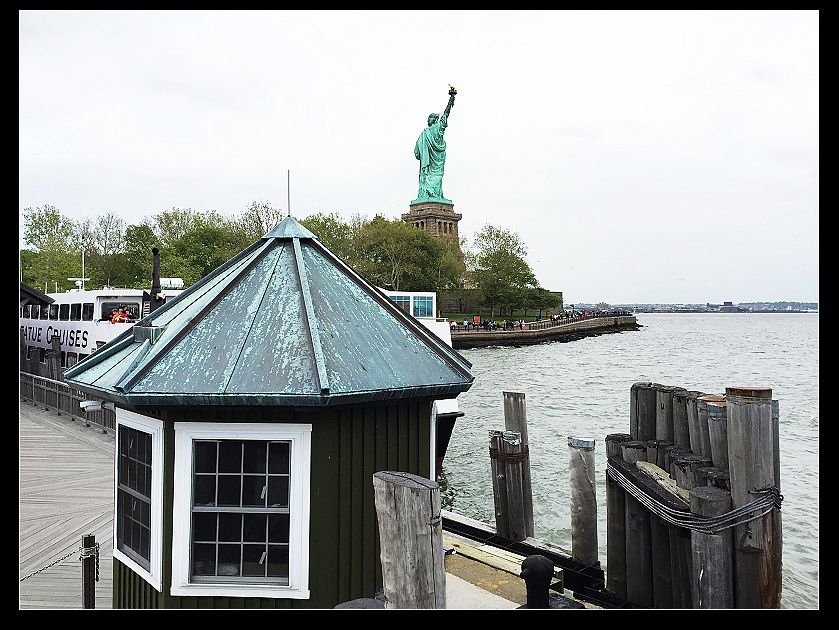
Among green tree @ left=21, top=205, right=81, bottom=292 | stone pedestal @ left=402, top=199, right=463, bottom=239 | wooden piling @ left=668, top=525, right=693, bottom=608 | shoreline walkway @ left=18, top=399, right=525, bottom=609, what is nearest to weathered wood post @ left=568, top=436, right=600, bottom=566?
wooden piling @ left=668, top=525, right=693, bottom=608

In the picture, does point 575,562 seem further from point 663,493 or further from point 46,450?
point 46,450

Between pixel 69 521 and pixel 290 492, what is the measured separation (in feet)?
22.9

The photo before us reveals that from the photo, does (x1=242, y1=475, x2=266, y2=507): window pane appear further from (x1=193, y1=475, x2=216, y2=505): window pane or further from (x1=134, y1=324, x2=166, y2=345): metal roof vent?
(x1=134, y1=324, x2=166, y2=345): metal roof vent

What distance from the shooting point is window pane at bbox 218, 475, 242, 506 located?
5672 millimetres

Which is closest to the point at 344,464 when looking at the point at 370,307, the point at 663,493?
the point at 370,307

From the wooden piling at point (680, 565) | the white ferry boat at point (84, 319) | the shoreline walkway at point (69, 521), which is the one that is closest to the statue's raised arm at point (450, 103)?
the white ferry boat at point (84, 319)

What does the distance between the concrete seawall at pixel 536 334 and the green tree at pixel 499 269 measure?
17.0 ft

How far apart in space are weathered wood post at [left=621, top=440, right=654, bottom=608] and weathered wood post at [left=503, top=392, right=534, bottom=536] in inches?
103

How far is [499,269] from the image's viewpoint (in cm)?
8588

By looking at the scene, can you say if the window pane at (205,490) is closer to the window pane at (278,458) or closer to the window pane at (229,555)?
the window pane at (229,555)

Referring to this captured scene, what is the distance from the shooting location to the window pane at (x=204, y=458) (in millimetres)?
5691

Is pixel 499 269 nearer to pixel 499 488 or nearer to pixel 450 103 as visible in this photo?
pixel 450 103

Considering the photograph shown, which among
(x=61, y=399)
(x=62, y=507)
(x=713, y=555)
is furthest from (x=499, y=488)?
(x=61, y=399)
